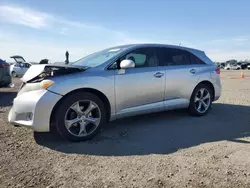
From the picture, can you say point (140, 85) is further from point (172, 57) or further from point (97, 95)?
point (172, 57)

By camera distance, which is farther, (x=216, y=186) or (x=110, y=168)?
(x=110, y=168)

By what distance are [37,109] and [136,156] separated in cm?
157

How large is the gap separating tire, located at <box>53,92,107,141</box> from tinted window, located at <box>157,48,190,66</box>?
169 cm

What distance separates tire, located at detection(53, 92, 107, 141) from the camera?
3.72m

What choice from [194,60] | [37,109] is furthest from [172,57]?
[37,109]

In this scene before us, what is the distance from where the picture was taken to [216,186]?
259 cm

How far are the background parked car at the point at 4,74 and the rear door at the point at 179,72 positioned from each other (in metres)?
6.09

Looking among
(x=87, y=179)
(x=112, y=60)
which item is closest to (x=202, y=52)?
(x=112, y=60)

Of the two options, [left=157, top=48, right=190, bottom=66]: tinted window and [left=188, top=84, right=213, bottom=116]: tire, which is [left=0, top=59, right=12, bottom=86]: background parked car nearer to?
[left=157, top=48, right=190, bottom=66]: tinted window

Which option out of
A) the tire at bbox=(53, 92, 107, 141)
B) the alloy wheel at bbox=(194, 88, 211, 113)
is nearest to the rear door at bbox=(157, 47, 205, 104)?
the alloy wheel at bbox=(194, 88, 211, 113)

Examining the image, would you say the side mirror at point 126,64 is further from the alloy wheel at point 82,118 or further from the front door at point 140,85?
the alloy wheel at point 82,118

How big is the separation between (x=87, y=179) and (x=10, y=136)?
2091mm

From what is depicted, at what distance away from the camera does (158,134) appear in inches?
170

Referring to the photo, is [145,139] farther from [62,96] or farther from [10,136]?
[10,136]
